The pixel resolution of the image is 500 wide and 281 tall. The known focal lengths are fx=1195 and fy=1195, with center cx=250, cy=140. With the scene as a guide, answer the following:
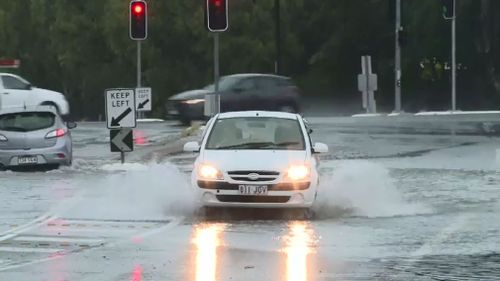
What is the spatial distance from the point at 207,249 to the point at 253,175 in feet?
9.05

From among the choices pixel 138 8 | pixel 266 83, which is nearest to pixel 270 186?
pixel 138 8

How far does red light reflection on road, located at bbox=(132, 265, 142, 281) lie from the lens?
11109mm

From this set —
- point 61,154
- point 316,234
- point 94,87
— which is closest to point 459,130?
point 61,154

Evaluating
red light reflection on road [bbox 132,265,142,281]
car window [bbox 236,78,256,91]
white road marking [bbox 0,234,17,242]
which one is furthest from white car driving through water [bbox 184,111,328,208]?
car window [bbox 236,78,256,91]

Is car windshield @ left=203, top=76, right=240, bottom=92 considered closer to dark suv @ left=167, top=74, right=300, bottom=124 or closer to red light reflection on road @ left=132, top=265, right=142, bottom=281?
dark suv @ left=167, top=74, right=300, bottom=124

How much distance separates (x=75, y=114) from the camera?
7938 cm

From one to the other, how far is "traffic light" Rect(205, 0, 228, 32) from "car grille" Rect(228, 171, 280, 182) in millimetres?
9456

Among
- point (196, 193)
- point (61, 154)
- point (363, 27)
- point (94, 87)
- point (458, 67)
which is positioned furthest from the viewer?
point (94, 87)

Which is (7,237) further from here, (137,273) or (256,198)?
(137,273)

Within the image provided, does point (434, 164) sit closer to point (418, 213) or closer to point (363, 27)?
point (418, 213)

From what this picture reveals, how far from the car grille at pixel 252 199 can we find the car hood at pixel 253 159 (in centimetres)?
36

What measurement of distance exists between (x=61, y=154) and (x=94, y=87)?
49142 millimetres

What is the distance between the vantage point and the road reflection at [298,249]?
37.3 ft

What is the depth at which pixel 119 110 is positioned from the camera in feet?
78.1
